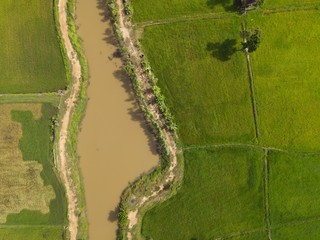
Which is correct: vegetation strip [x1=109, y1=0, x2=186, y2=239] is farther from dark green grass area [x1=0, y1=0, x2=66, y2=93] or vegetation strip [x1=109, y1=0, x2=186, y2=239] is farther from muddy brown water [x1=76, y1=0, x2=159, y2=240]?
dark green grass area [x1=0, y1=0, x2=66, y2=93]

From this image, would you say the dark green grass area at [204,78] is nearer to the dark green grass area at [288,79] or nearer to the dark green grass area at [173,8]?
the dark green grass area at [173,8]

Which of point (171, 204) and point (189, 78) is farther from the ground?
point (189, 78)

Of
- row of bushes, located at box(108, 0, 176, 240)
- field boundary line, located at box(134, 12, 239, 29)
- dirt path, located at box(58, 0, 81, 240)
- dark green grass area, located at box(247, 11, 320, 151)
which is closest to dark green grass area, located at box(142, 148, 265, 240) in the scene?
row of bushes, located at box(108, 0, 176, 240)

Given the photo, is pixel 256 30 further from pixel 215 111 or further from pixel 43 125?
pixel 43 125

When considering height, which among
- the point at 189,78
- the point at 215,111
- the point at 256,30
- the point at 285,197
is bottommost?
the point at 285,197

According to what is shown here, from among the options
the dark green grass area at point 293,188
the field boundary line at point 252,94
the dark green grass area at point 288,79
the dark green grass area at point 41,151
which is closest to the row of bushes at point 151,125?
the dark green grass area at point 41,151

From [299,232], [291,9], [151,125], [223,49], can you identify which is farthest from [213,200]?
[291,9]

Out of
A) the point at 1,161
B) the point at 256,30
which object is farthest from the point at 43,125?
the point at 256,30
